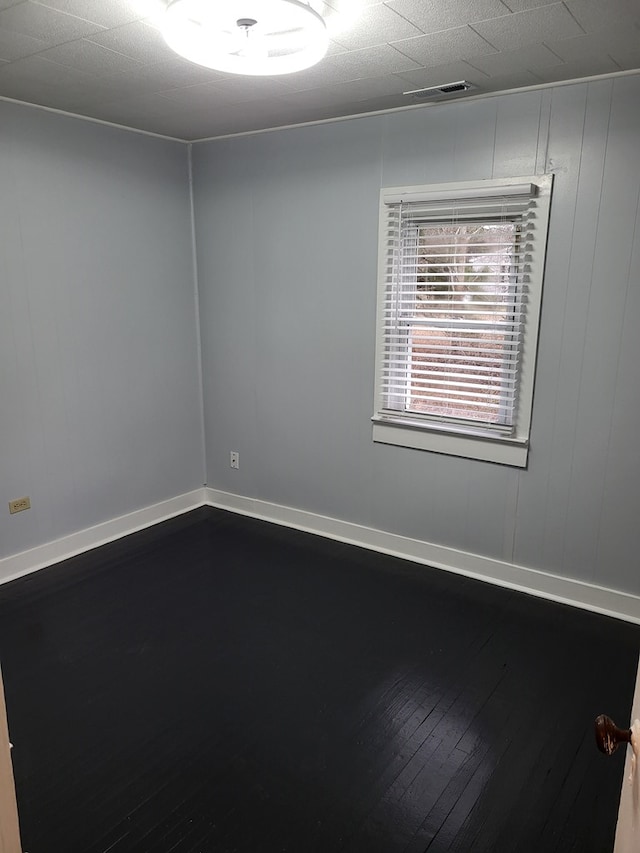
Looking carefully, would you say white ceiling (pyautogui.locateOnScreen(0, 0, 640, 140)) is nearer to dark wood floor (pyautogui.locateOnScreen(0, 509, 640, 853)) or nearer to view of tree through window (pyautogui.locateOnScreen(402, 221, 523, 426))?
view of tree through window (pyautogui.locateOnScreen(402, 221, 523, 426))

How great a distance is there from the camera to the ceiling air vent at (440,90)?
107 inches

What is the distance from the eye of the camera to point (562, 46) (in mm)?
2260

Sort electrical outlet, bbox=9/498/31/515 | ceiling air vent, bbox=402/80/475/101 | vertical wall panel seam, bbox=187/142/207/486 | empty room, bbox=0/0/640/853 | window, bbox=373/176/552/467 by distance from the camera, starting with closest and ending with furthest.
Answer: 1. empty room, bbox=0/0/640/853
2. ceiling air vent, bbox=402/80/475/101
3. window, bbox=373/176/552/467
4. electrical outlet, bbox=9/498/31/515
5. vertical wall panel seam, bbox=187/142/207/486

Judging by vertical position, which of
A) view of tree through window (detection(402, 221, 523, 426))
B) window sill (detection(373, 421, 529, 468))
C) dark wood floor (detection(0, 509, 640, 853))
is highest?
view of tree through window (detection(402, 221, 523, 426))

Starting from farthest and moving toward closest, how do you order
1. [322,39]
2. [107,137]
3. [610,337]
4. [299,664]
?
[107,137] < [610,337] < [299,664] < [322,39]

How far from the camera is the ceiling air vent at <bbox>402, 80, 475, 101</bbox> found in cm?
273

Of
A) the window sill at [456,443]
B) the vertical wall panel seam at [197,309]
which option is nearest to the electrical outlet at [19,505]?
the vertical wall panel seam at [197,309]

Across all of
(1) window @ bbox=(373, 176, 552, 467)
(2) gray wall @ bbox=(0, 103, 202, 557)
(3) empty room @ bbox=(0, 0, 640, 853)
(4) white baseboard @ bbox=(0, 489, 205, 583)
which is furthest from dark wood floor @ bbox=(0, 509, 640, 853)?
(1) window @ bbox=(373, 176, 552, 467)

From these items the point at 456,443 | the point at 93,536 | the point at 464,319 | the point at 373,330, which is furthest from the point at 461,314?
the point at 93,536

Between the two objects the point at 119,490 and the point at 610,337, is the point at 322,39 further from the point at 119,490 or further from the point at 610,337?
the point at 119,490

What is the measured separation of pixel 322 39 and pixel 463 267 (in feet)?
4.71

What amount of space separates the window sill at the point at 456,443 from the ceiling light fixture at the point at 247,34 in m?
1.91

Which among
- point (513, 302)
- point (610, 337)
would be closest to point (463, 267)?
point (513, 302)

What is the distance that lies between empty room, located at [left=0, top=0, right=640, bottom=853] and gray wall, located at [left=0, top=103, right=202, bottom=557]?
2 cm
